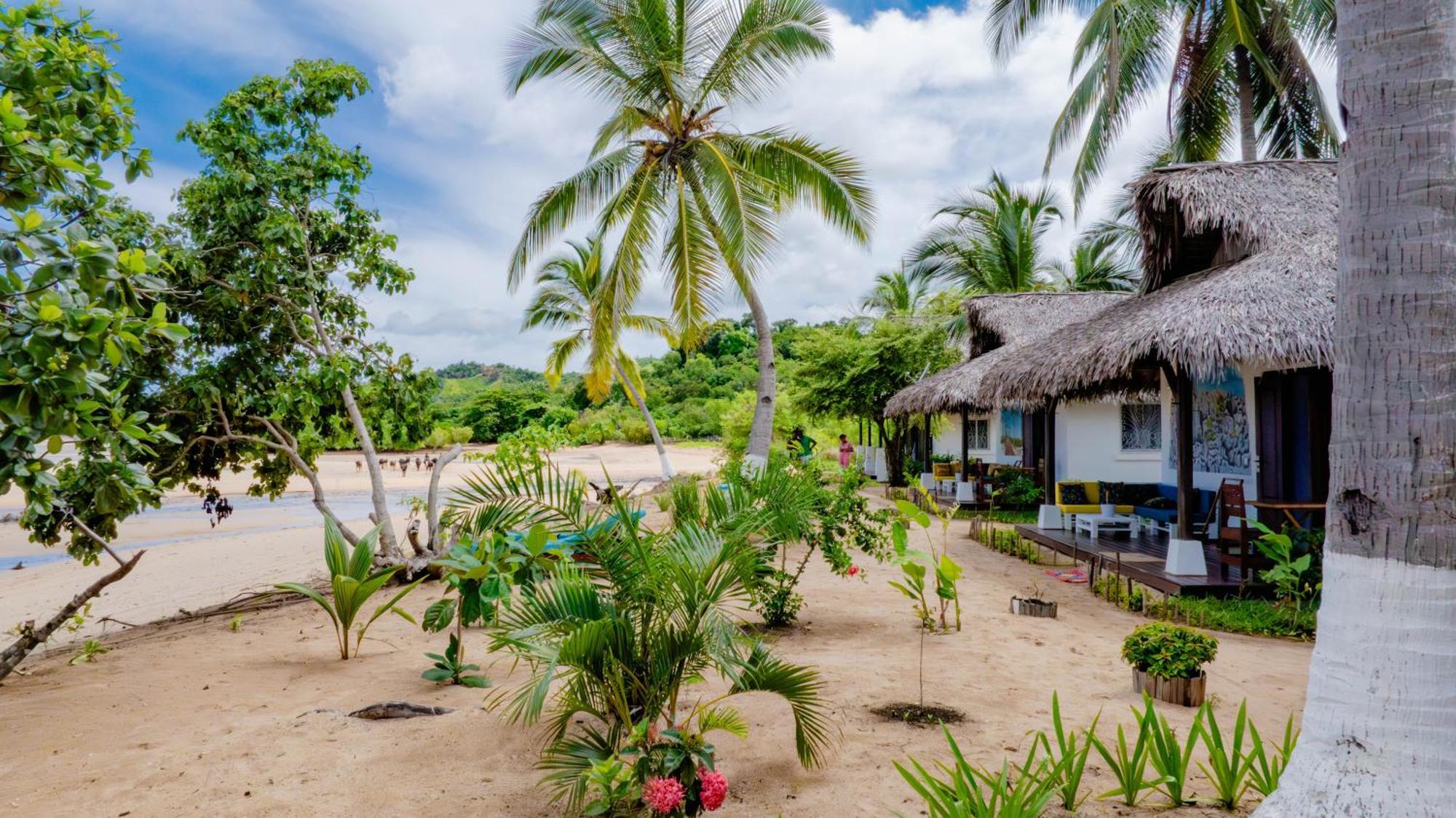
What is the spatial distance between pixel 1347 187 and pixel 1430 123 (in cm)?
24

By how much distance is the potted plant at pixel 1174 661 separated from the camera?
4.21 metres

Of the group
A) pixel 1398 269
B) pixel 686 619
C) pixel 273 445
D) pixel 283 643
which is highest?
pixel 1398 269

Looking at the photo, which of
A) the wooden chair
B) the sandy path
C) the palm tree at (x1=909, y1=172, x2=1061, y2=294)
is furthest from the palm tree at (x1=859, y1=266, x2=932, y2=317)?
the wooden chair

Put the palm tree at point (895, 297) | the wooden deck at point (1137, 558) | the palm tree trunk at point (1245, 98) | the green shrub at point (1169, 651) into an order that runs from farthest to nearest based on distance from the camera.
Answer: the palm tree at point (895, 297) < the palm tree trunk at point (1245, 98) < the wooden deck at point (1137, 558) < the green shrub at point (1169, 651)

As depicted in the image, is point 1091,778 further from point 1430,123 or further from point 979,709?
point 1430,123

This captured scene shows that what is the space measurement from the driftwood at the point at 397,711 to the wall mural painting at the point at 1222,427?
28.1 ft

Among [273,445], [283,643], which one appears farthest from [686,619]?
[273,445]

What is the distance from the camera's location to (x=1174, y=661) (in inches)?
167

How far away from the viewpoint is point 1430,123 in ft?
7.70

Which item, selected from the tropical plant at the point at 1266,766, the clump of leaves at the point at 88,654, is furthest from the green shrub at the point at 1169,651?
the clump of leaves at the point at 88,654

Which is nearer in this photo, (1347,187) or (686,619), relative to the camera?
(1347,187)

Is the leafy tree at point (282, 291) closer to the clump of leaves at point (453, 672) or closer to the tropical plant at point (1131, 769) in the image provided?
the clump of leaves at point (453, 672)

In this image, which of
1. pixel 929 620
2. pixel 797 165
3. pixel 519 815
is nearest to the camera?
pixel 519 815

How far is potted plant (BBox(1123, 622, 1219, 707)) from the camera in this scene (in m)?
4.21
